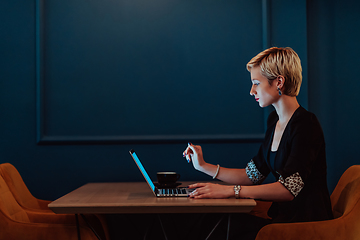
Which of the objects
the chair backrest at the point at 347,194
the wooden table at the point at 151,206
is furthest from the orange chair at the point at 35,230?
the chair backrest at the point at 347,194

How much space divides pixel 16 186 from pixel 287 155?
5.55 ft

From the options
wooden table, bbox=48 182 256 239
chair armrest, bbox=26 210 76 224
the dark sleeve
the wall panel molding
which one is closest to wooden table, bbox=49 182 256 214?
wooden table, bbox=48 182 256 239

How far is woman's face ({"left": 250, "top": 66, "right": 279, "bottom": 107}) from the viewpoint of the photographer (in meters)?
1.79

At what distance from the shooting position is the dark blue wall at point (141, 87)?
251cm

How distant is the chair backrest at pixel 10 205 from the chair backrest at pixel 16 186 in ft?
0.39

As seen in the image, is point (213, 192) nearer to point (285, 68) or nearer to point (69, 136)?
point (285, 68)

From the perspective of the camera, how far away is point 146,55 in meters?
2.57

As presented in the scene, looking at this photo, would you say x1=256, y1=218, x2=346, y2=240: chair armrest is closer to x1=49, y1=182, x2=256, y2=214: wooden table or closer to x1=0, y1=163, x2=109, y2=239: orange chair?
x1=49, y1=182, x2=256, y2=214: wooden table

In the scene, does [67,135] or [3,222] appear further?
[67,135]

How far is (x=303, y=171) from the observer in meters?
1.54

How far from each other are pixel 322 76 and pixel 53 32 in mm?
2226

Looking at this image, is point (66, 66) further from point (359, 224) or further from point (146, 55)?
point (359, 224)

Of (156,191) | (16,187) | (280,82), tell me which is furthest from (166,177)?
(16,187)

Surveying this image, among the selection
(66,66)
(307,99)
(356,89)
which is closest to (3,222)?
(66,66)
